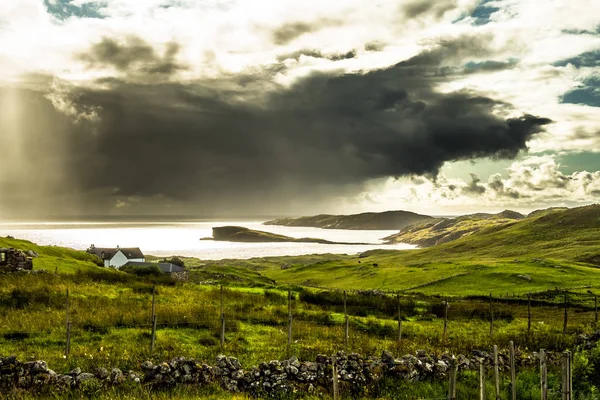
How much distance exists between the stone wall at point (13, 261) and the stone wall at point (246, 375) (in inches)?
1601

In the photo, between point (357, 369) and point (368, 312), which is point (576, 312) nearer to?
point (368, 312)

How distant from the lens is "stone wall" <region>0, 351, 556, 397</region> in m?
18.4

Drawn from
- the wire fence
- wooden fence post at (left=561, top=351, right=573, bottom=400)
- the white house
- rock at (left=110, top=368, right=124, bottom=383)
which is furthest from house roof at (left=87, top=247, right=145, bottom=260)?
wooden fence post at (left=561, top=351, right=573, bottom=400)

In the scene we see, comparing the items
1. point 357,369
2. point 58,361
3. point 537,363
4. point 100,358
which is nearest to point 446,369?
point 357,369

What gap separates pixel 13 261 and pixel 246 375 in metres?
46.9

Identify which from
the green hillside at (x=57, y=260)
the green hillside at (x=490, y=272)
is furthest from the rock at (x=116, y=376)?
the green hillside at (x=490, y=272)

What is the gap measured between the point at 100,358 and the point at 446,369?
17.3 m

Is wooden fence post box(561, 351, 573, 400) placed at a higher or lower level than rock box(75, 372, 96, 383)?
higher

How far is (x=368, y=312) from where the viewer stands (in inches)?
1988

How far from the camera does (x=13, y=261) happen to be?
177 ft

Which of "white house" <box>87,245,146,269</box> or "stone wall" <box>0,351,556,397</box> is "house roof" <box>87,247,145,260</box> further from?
"stone wall" <box>0,351,556,397</box>

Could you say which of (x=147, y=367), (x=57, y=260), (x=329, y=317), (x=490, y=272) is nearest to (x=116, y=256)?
(x=57, y=260)

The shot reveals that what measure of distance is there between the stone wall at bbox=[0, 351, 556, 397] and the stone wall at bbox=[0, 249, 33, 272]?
40.7m

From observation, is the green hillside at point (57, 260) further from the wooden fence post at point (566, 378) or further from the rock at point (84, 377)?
the wooden fence post at point (566, 378)
